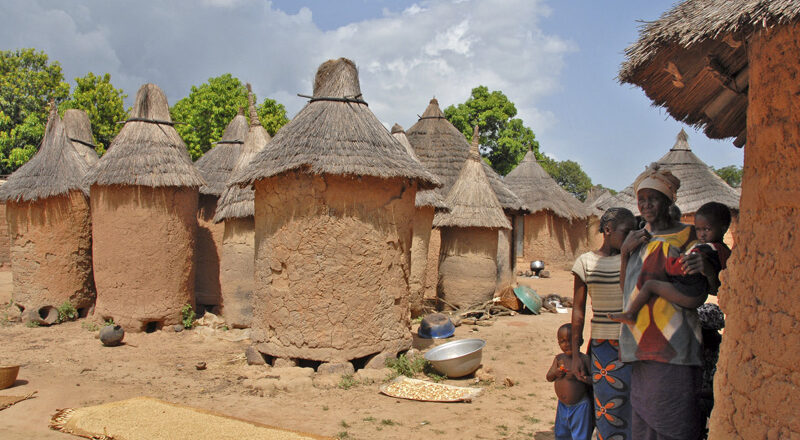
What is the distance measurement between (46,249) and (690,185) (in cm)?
1470

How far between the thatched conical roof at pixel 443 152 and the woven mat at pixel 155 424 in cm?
841

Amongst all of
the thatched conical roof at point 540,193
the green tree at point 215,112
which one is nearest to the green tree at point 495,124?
the thatched conical roof at point 540,193

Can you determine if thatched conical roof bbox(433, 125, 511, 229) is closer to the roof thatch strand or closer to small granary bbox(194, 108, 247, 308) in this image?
the roof thatch strand

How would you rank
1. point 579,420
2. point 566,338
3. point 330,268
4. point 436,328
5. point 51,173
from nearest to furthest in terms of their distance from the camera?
1. point 579,420
2. point 566,338
3. point 330,268
4. point 436,328
5. point 51,173

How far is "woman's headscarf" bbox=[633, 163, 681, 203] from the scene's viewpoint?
3086mm

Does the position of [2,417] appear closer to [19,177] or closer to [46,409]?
[46,409]

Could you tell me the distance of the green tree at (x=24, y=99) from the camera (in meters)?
17.8

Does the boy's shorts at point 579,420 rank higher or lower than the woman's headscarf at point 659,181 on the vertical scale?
lower

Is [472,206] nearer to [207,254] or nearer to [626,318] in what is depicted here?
[207,254]

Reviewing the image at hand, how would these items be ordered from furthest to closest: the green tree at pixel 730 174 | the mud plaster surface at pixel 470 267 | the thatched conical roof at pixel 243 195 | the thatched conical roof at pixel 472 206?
the green tree at pixel 730 174 → the mud plaster surface at pixel 470 267 → the thatched conical roof at pixel 472 206 → the thatched conical roof at pixel 243 195

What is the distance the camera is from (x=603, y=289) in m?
3.49

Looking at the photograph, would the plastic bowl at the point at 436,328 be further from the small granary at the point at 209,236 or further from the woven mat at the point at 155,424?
the small granary at the point at 209,236

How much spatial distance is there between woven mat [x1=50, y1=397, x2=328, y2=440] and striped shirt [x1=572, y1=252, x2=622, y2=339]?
92.0 inches

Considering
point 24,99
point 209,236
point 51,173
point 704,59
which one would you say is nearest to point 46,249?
point 51,173
